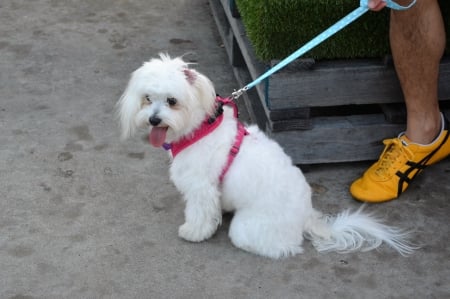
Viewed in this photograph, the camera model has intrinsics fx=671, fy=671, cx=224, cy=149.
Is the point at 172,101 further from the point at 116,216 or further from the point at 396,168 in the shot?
the point at 396,168

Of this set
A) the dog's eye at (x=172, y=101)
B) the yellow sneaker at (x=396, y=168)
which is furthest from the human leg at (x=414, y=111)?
the dog's eye at (x=172, y=101)

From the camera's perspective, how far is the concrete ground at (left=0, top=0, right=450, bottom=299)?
8.13 feet

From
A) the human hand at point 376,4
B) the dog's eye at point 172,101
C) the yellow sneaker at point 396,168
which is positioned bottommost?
the yellow sneaker at point 396,168

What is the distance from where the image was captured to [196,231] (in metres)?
2.64

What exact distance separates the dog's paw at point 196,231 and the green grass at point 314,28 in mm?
785

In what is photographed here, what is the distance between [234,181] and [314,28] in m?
0.80

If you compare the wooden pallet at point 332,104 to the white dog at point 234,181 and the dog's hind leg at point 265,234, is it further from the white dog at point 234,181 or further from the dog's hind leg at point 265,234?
the dog's hind leg at point 265,234

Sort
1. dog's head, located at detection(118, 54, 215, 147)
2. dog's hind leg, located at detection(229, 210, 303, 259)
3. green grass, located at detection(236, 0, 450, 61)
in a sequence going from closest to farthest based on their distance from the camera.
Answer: dog's head, located at detection(118, 54, 215, 147)
dog's hind leg, located at detection(229, 210, 303, 259)
green grass, located at detection(236, 0, 450, 61)

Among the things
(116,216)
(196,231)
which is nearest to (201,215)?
(196,231)

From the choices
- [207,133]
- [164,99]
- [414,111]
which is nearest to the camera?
[164,99]

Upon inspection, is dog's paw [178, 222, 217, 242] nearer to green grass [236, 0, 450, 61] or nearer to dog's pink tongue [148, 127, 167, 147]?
dog's pink tongue [148, 127, 167, 147]

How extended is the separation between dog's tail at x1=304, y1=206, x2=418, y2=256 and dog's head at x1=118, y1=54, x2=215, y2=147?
2.17 ft

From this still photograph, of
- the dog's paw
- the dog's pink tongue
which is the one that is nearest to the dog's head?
the dog's pink tongue

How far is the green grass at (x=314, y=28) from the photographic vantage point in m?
2.80
